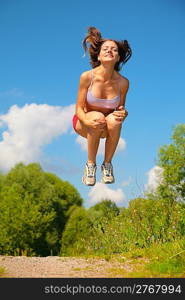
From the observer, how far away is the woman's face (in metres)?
5.70

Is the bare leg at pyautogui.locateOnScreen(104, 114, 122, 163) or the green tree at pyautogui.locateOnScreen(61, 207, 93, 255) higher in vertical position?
the green tree at pyautogui.locateOnScreen(61, 207, 93, 255)

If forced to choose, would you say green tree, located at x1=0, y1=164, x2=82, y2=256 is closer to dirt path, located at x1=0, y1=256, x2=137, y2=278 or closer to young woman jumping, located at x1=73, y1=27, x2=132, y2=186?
dirt path, located at x1=0, y1=256, x2=137, y2=278

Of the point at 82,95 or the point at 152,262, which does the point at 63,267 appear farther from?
the point at 82,95

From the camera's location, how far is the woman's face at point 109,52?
5695 millimetres

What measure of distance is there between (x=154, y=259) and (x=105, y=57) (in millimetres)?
3371

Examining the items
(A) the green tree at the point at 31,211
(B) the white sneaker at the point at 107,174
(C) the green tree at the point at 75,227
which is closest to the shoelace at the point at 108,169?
(B) the white sneaker at the point at 107,174

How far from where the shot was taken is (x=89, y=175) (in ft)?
20.1

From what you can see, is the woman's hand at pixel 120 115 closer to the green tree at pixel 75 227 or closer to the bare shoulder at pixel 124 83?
the bare shoulder at pixel 124 83

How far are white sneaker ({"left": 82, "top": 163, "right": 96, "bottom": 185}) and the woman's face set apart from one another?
1493 millimetres

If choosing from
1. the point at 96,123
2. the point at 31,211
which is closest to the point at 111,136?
the point at 96,123

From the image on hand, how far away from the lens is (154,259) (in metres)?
7.07

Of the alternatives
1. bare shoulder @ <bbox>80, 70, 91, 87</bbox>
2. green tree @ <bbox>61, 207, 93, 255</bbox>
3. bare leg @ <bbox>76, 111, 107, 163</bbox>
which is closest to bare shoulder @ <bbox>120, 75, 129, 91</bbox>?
bare shoulder @ <bbox>80, 70, 91, 87</bbox>

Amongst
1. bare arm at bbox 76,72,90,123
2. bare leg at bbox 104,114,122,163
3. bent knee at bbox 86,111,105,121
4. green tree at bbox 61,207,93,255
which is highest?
green tree at bbox 61,207,93,255

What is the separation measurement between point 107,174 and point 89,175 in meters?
0.26
